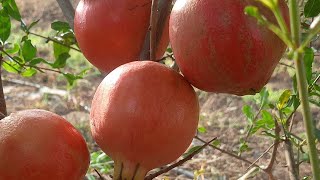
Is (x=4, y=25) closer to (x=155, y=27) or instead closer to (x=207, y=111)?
(x=155, y=27)

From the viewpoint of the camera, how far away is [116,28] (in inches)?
31.8

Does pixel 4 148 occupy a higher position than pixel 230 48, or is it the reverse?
pixel 230 48

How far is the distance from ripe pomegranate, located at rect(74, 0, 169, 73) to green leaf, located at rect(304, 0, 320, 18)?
234mm

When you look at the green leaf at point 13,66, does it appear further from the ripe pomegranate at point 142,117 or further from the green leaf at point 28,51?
the ripe pomegranate at point 142,117

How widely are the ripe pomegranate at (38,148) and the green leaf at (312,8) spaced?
1.34 ft

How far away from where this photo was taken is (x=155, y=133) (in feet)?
2.18

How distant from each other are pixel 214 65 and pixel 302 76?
0.66ft

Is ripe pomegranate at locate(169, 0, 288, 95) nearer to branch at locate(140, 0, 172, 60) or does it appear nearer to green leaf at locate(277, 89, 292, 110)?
branch at locate(140, 0, 172, 60)

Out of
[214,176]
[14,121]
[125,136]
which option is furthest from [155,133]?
[214,176]

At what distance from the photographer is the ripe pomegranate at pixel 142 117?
26.2 inches

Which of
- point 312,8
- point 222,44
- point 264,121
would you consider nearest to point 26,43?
point 264,121

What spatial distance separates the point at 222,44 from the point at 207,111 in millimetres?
2840

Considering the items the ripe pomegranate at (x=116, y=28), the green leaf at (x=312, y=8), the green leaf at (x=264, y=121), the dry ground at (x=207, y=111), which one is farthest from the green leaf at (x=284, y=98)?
the dry ground at (x=207, y=111)

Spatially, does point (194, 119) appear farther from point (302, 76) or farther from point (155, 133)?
point (302, 76)
